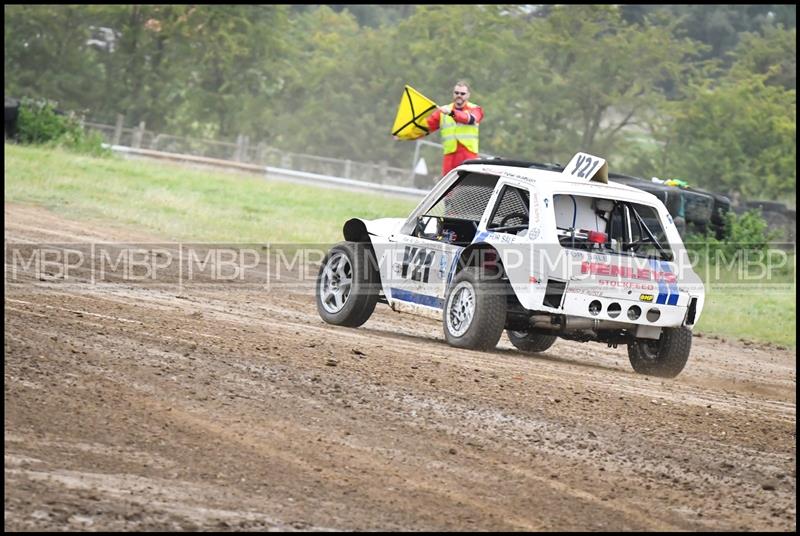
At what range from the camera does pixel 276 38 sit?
54469 millimetres

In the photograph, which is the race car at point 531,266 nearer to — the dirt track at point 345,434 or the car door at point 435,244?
the car door at point 435,244

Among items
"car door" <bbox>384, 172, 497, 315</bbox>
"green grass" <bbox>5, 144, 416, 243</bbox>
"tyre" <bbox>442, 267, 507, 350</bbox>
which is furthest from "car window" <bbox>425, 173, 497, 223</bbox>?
"green grass" <bbox>5, 144, 416, 243</bbox>

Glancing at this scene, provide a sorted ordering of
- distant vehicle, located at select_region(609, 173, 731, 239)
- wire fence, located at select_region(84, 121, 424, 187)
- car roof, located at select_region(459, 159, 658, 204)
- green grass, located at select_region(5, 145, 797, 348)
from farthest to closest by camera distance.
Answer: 1. wire fence, located at select_region(84, 121, 424, 187)
2. distant vehicle, located at select_region(609, 173, 731, 239)
3. green grass, located at select_region(5, 145, 797, 348)
4. car roof, located at select_region(459, 159, 658, 204)

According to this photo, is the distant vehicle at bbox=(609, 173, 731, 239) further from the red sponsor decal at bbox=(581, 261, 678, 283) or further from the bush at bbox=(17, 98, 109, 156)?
the bush at bbox=(17, 98, 109, 156)

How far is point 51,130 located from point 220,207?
25.9ft

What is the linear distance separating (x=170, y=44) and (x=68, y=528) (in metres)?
50.0

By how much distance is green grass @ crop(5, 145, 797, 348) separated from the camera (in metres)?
19.3

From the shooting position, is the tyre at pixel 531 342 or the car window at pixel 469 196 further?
the tyre at pixel 531 342

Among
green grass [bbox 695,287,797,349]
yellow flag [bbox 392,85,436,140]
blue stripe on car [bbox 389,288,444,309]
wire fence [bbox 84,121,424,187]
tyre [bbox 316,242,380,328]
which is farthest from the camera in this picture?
wire fence [bbox 84,121,424,187]

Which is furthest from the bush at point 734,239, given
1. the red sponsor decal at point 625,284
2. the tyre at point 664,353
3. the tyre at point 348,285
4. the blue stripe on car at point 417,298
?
the red sponsor decal at point 625,284

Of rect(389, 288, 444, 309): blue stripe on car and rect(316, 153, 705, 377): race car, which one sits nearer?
rect(316, 153, 705, 377): race car

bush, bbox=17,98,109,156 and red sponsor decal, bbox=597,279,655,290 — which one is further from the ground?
bush, bbox=17,98,109,156

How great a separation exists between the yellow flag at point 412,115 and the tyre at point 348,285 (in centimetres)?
248

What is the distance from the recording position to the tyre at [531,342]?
12.9 m
